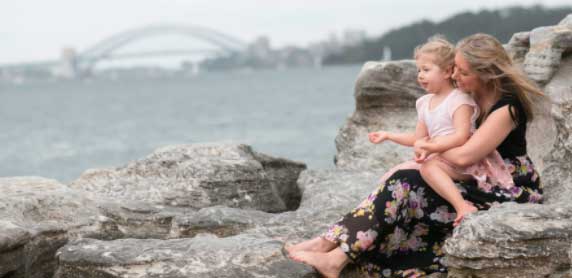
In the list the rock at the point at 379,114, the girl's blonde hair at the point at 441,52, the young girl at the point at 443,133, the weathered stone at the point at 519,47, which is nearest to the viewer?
the young girl at the point at 443,133

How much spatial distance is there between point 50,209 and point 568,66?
3.85 m

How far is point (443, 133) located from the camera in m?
4.80

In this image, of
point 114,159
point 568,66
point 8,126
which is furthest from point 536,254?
point 8,126

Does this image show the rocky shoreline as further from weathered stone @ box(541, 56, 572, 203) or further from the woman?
the woman

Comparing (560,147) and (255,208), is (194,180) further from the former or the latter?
(560,147)

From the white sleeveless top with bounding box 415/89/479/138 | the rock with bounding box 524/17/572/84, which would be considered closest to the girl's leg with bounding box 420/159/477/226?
the white sleeveless top with bounding box 415/89/479/138

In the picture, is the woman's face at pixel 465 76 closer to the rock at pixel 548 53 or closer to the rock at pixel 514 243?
the rock at pixel 514 243

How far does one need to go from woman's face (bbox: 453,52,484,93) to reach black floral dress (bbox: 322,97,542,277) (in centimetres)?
17

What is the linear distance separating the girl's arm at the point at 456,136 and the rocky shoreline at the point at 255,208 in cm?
52

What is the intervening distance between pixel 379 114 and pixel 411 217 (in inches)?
153

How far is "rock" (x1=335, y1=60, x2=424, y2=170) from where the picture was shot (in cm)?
804

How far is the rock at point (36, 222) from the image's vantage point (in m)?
4.86

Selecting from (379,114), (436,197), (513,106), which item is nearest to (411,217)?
(436,197)

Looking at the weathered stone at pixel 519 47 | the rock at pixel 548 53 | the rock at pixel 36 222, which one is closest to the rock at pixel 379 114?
the weathered stone at pixel 519 47
